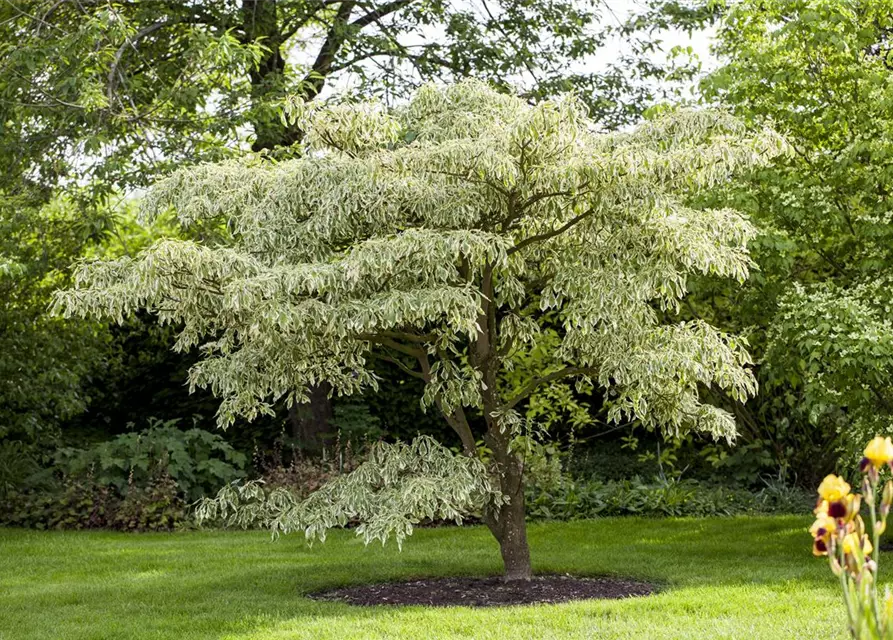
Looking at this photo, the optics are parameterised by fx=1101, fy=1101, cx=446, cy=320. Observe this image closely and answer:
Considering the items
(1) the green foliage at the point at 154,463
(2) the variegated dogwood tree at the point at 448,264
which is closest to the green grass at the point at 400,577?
(2) the variegated dogwood tree at the point at 448,264

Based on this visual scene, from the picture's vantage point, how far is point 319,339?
22.7 feet

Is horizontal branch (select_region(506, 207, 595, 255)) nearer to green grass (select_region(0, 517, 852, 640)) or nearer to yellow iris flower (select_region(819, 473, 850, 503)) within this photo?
green grass (select_region(0, 517, 852, 640))

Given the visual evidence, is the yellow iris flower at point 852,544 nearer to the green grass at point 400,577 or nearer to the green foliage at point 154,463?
the green grass at point 400,577

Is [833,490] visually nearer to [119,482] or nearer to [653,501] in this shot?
[653,501]

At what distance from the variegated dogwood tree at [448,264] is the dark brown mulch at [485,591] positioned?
0.24 metres

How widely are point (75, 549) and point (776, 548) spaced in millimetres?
5726

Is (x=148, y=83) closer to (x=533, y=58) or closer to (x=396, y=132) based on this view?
(x=533, y=58)

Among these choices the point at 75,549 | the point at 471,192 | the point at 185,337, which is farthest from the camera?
the point at 75,549

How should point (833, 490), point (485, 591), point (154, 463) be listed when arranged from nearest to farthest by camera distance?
point (833, 490) < point (485, 591) < point (154, 463)

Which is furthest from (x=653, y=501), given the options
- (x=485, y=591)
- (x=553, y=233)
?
(x=553, y=233)

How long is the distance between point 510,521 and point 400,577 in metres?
1.01

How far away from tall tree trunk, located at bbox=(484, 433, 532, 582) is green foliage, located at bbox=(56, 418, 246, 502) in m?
4.60

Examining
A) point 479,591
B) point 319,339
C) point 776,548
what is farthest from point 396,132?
point 776,548

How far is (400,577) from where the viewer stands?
7660 mm
